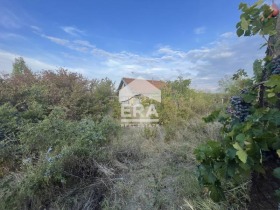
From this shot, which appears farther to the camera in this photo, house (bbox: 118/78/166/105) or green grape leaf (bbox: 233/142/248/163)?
house (bbox: 118/78/166/105)

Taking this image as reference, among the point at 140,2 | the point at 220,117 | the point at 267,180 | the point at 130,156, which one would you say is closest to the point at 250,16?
the point at 220,117

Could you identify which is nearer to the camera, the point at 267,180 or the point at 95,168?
the point at 267,180

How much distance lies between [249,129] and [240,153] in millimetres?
189

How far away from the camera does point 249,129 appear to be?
1176 mm

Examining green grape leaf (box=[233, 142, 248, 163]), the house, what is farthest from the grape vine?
the house

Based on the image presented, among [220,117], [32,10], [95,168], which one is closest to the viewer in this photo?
[220,117]

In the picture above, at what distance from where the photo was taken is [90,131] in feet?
13.1

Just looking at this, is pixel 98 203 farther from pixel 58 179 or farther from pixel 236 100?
pixel 236 100

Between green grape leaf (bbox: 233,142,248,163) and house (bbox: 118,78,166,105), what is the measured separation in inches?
219

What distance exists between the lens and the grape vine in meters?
1.14

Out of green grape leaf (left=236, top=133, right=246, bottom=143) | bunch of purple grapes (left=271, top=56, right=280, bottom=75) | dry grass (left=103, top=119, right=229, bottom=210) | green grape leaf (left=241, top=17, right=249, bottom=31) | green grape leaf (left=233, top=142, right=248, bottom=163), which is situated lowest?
dry grass (left=103, top=119, right=229, bottom=210)

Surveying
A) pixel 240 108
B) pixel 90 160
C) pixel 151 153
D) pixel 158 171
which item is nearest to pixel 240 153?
pixel 240 108

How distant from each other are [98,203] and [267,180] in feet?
7.97

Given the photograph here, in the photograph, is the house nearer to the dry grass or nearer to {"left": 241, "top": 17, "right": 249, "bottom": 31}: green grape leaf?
the dry grass
